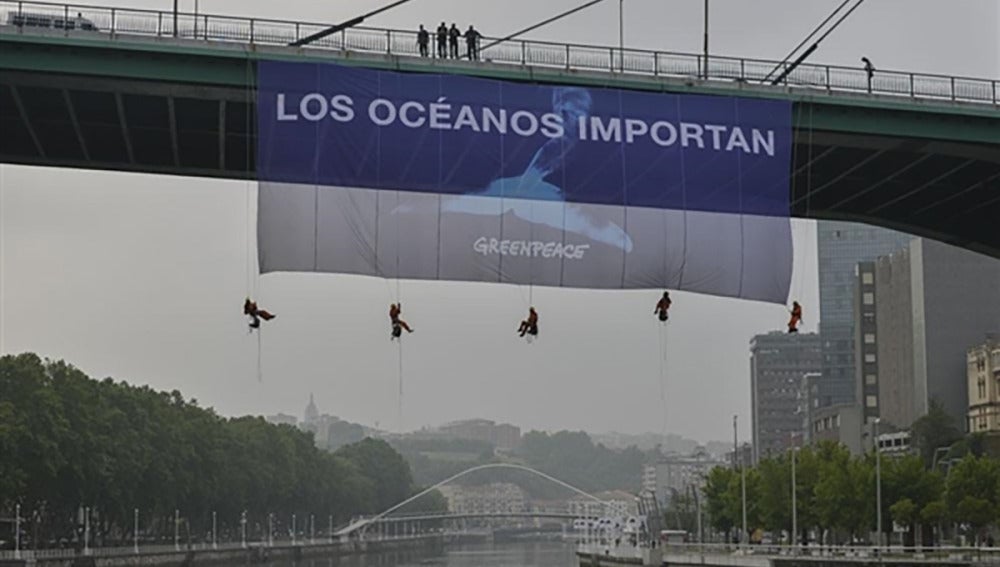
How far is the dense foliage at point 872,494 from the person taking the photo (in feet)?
320

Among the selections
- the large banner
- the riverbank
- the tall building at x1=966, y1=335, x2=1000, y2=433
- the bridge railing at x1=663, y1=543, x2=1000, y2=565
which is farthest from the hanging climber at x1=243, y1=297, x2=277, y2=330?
the tall building at x1=966, y1=335, x2=1000, y2=433

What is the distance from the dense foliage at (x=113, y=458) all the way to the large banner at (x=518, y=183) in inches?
2355

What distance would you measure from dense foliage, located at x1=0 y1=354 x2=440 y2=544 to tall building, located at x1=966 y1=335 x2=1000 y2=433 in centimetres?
6421

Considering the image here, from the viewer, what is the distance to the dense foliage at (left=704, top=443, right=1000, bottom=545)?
97562mm

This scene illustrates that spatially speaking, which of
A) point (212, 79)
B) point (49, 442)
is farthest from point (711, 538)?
point (212, 79)

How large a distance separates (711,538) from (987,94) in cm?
13061

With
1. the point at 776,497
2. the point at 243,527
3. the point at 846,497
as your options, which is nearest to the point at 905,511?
the point at 846,497

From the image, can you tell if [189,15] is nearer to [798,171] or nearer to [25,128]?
[25,128]

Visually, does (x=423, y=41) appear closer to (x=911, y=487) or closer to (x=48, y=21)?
(x=48, y=21)

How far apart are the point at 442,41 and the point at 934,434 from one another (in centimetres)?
11286

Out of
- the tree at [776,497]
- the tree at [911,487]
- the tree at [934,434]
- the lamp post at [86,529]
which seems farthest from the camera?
the tree at [934,434]

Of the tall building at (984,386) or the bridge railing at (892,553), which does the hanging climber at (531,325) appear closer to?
the bridge railing at (892,553)

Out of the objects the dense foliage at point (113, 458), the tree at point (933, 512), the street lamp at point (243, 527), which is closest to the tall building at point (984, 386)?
the tree at point (933, 512)

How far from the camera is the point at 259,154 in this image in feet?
148
